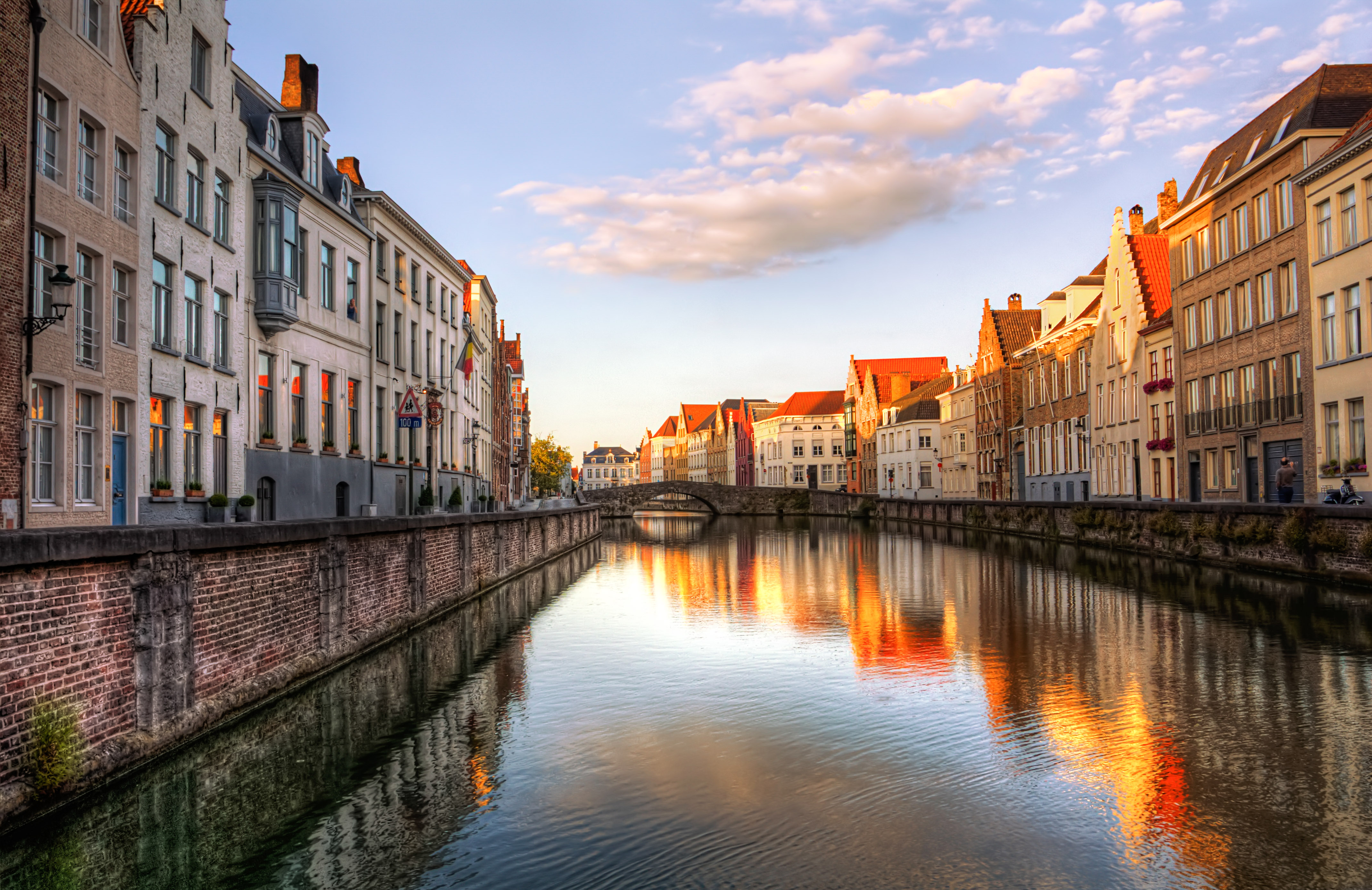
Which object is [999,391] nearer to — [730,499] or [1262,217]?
[1262,217]

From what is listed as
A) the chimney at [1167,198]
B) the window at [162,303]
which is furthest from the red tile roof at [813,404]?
the window at [162,303]

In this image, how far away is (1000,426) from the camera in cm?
6762

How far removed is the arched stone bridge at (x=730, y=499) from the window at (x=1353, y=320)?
61.8m

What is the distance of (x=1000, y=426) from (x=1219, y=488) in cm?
2894

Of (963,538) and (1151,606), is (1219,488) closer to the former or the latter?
(963,538)

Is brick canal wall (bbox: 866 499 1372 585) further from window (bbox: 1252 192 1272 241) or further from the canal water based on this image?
window (bbox: 1252 192 1272 241)

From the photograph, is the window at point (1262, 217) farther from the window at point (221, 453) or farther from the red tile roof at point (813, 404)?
the red tile roof at point (813, 404)

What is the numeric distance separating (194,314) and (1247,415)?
3223cm

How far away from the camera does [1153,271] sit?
49.0 metres

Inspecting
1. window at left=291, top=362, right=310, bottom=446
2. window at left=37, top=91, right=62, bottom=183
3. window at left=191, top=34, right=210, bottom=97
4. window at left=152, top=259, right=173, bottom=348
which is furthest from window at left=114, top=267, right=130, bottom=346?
window at left=291, top=362, right=310, bottom=446

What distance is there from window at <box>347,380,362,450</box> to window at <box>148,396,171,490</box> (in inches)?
409

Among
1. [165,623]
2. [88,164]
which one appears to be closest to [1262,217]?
[88,164]

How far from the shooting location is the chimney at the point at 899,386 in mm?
104062

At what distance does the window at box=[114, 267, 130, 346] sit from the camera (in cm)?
1922
